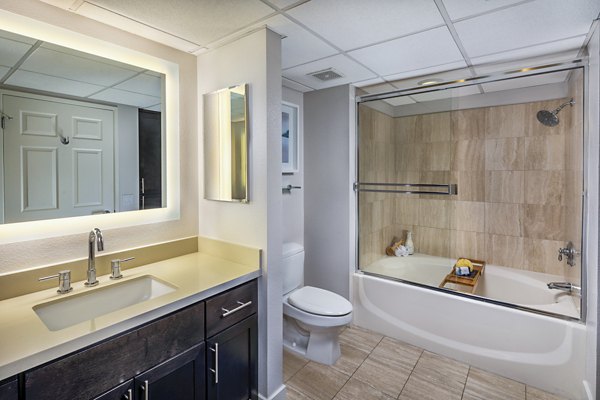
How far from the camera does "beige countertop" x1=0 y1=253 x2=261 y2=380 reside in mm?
982

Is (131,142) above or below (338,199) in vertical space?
above

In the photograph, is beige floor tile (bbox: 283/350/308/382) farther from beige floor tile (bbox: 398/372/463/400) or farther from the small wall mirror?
the small wall mirror

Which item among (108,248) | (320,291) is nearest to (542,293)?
(320,291)

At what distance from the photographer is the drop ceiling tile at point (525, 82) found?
229 cm

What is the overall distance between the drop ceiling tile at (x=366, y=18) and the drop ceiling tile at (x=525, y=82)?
1.21 m

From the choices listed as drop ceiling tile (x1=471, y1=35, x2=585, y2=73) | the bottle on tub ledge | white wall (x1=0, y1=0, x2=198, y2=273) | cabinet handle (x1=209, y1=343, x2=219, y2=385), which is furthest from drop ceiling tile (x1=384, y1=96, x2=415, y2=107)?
cabinet handle (x1=209, y1=343, x2=219, y2=385)

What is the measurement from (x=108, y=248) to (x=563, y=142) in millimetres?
3392

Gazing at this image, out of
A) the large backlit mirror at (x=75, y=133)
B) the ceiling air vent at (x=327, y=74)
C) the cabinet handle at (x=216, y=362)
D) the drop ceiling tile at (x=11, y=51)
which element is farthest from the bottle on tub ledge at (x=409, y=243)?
the drop ceiling tile at (x=11, y=51)

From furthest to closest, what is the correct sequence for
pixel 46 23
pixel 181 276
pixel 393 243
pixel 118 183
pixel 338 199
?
pixel 393 243 → pixel 338 199 → pixel 118 183 → pixel 181 276 → pixel 46 23

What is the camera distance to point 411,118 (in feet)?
9.46

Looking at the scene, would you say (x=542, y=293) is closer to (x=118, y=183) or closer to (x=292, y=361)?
(x=292, y=361)

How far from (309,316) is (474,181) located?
6.85ft

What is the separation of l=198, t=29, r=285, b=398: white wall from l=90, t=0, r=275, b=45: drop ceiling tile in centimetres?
16

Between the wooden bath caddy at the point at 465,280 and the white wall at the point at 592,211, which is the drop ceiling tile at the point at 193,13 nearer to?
the white wall at the point at 592,211
